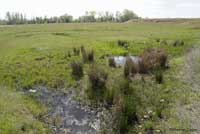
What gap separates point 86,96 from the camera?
16219mm

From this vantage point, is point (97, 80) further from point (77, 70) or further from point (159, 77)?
point (159, 77)

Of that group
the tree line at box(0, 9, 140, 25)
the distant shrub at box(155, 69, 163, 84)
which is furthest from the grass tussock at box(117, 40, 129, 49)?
the tree line at box(0, 9, 140, 25)

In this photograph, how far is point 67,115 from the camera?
14.5 metres

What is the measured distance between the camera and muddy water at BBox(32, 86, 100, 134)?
1324 centimetres

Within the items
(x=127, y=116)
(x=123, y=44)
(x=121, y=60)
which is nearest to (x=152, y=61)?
(x=121, y=60)

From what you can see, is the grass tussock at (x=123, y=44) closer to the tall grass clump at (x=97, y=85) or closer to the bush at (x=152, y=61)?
the bush at (x=152, y=61)

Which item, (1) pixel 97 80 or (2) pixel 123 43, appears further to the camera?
(2) pixel 123 43

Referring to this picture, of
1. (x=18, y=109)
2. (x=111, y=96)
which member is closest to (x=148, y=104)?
(x=111, y=96)

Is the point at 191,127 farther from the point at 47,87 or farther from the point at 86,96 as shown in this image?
the point at 47,87

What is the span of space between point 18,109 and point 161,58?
949 centimetres

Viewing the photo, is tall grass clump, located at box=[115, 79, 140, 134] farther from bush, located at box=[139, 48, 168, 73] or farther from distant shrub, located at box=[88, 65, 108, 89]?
bush, located at box=[139, 48, 168, 73]

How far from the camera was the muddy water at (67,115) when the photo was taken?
521 inches

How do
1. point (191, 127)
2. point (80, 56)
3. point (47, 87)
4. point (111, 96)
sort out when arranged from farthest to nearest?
point (80, 56) < point (47, 87) < point (111, 96) < point (191, 127)

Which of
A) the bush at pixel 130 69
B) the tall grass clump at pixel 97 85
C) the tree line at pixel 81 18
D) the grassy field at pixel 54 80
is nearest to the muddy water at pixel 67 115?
the grassy field at pixel 54 80
